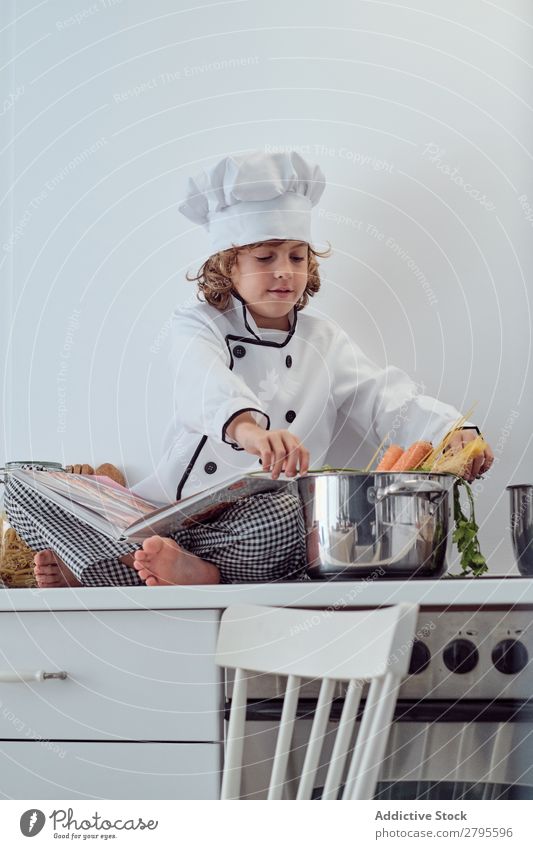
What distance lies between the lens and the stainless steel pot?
0.81 metres

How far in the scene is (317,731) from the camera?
25.6 inches

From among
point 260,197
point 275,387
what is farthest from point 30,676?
point 260,197

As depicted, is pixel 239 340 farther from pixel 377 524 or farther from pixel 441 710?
pixel 441 710

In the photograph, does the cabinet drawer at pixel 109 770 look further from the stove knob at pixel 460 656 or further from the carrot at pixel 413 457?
the carrot at pixel 413 457

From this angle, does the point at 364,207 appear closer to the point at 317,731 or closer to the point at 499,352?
the point at 499,352

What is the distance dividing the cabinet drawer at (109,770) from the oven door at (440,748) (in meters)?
0.04

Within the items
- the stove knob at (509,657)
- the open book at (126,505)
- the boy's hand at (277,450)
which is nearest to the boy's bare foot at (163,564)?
the open book at (126,505)

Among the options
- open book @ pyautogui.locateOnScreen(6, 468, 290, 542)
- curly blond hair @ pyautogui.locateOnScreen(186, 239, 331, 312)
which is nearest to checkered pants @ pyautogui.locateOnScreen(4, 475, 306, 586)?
open book @ pyautogui.locateOnScreen(6, 468, 290, 542)

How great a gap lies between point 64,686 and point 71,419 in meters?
0.40

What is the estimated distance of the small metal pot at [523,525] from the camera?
0.87m

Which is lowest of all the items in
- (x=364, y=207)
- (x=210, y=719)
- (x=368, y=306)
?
(x=210, y=719)

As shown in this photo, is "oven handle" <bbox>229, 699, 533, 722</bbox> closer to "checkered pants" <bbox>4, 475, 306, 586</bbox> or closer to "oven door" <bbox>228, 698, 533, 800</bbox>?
"oven door" <bbox>228, 698, 533, 800</bbox>

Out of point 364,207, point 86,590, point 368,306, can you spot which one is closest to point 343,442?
point 368,306

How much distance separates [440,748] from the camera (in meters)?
0.80
